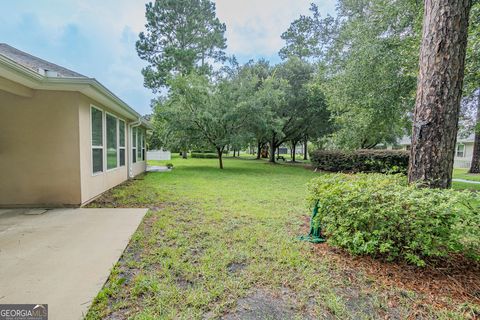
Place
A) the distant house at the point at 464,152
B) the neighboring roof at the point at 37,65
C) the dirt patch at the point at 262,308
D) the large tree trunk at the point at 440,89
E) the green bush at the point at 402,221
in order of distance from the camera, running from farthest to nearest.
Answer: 1. the distant house at the point at 464,152
2. the neighboring roof at the point at 37,65
3. the large tree trunk at the point at 440,89
4. the green bush at the point at 402,221
5. the dirt patch at the point at 262,308

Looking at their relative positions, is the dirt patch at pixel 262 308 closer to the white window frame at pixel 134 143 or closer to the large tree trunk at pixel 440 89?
the large tree trunk at pixel 440 89

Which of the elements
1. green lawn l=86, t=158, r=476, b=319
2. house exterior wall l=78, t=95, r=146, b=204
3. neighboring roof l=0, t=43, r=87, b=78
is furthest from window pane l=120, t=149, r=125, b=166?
green lawn l=86, t=158, r=476, b=319

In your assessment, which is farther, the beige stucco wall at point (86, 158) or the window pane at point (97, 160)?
the window pane at point (97, 160)

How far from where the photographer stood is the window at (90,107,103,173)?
215 inches

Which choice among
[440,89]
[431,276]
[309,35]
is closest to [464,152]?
[309,35]

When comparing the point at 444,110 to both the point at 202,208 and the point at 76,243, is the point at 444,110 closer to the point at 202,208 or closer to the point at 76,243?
the point at 202,208

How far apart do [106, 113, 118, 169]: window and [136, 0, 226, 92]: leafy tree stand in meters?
11.4

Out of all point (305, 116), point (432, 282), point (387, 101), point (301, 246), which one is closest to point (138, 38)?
point (305, 116)

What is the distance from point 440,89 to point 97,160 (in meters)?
6.71

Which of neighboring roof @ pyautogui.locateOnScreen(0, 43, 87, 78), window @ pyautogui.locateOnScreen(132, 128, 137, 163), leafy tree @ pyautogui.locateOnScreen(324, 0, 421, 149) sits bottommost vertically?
window @ pyautogui.locateOnScreen(132, 128, 137, 163)

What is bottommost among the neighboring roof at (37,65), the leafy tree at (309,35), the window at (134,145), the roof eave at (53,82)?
the window at (134,145)

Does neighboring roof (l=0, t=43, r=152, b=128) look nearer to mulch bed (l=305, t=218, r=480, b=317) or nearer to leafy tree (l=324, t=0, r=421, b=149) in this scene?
mulch bed (l=305, t=218, r=480, b=317)

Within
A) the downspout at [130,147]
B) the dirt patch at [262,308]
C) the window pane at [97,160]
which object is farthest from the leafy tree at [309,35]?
the dirt patch at [262,308]

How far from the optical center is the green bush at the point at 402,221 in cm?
226
